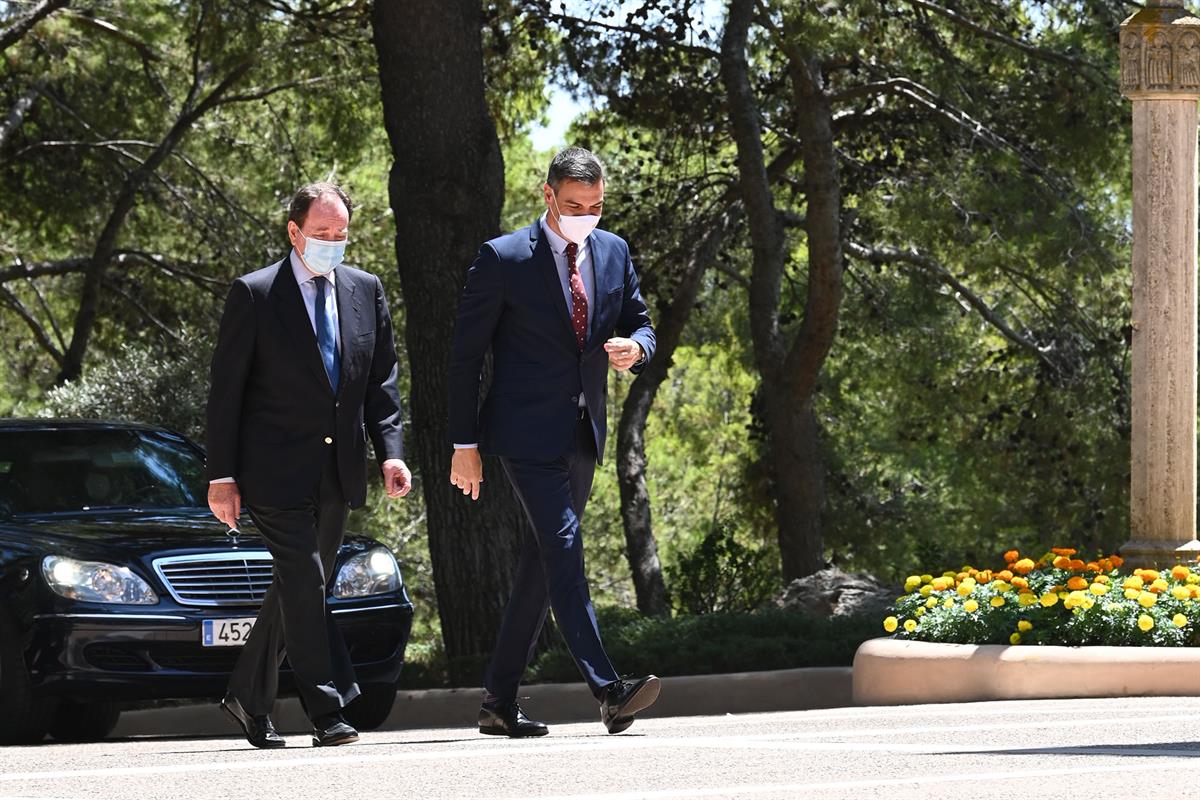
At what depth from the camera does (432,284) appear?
12641mm

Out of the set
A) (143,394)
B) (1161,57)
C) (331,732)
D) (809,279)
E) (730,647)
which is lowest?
(730,647)

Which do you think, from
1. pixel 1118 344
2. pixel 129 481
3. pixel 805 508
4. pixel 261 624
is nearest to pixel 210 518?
pixel 129 481

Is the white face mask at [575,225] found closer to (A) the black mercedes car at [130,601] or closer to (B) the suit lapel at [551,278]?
(B) the suit lapel at [551,278]

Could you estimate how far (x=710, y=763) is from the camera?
19.8ft

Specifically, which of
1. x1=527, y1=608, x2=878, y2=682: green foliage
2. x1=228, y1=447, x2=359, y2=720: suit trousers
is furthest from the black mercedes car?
x1=527, y1=608, x2=878, y2=682: green foliage

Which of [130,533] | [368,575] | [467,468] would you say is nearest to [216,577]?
[130,533]

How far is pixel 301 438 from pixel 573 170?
4.13 feet

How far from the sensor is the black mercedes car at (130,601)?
28.2ft

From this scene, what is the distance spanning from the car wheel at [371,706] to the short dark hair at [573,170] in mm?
3086

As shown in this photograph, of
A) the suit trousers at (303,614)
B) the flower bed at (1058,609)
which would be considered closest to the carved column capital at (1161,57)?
the flower bed at (1058,609)

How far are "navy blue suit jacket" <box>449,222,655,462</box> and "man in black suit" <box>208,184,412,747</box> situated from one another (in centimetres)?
33

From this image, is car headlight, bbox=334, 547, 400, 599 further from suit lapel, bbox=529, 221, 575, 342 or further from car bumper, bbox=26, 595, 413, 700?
suit lapel, bbox=529, 221, 575, 342

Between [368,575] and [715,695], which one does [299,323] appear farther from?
[715,695]

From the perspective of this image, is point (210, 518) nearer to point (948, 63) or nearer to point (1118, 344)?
point (948, 63)
